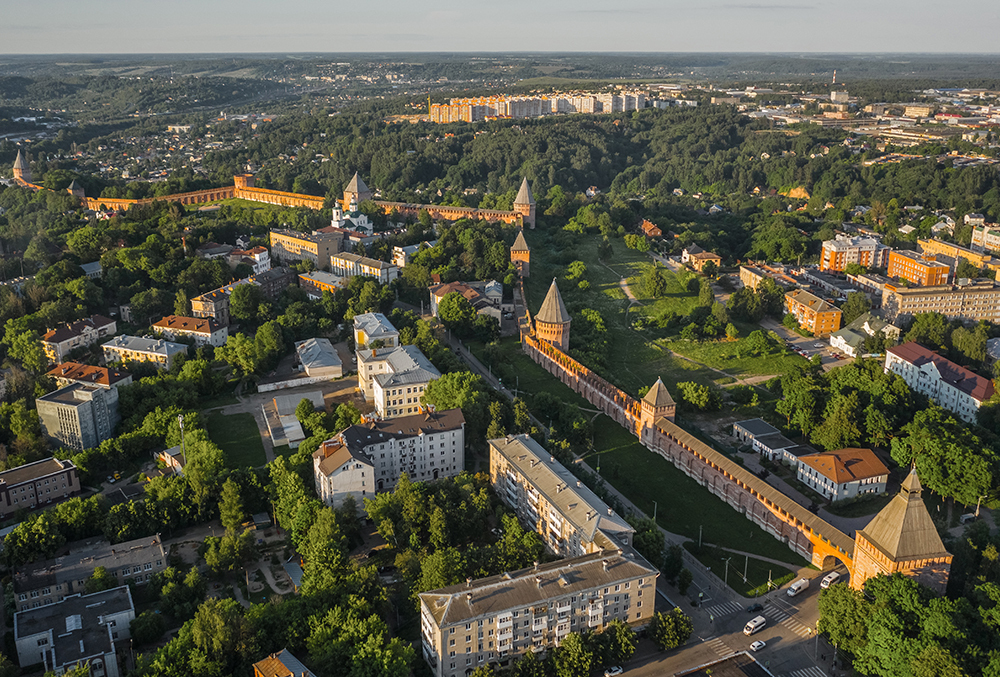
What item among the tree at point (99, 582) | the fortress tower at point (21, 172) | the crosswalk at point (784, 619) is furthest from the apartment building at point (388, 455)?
the fortress tower at point (21, 172)

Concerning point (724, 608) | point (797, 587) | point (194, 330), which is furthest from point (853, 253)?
point (194, 330)

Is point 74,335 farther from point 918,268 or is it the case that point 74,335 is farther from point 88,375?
point 918,268

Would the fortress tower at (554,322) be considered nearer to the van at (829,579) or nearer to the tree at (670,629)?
the van at (829,579)

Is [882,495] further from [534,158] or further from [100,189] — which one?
[534,158]

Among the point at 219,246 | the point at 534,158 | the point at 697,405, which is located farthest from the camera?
the point at 534,158

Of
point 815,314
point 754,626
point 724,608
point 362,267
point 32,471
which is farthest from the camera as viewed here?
point 362,267

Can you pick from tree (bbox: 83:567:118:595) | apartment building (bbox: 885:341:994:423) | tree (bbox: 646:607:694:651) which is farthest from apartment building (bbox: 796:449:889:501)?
tree (bbox: 83:567:118:595)

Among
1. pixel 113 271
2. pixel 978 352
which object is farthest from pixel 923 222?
pixel 113 271
